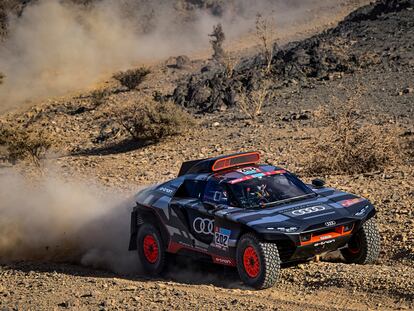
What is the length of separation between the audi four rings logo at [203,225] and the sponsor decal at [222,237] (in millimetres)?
119

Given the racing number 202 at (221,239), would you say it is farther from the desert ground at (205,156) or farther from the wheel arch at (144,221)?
the wheel arch at (144,221)

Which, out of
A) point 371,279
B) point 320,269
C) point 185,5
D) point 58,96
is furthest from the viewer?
point 185,5

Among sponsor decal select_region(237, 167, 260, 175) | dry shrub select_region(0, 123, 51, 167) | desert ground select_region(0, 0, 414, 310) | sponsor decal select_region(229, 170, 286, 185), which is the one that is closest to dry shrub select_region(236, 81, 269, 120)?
desert ground select_region(0, 0, 414, 310)

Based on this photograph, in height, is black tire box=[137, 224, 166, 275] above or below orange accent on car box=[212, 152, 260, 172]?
below

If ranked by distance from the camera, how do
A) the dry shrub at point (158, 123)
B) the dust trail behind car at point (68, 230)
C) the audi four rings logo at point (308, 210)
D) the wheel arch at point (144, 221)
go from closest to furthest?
1. the audi four rings logo at point (308, 210)
2. the wheel arch at point (144, 221)
3. the dust trail behind car at point (68, 230)
4. the dry shrub at point (158, 123)

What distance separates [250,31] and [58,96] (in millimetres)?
18268

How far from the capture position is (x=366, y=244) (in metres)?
9.84

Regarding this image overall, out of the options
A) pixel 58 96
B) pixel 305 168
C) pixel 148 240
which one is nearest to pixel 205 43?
pixel 58 96

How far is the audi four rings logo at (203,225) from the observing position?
386 inches

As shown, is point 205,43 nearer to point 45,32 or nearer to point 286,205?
point 45,32

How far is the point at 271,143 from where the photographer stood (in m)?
19.9

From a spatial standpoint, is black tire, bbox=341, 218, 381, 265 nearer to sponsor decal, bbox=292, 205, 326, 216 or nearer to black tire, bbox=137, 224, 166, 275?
sponsor decal, bbox=292, 205, 326, 216

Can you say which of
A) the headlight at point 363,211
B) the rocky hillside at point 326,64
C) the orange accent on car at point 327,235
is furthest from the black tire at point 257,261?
the rocky hillside at point 326,64

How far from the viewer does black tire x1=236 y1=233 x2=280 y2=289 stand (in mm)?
8922
